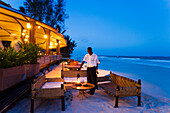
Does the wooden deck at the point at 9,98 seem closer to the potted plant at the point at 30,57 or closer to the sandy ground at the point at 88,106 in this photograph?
the sandy ground at the point at 88,106

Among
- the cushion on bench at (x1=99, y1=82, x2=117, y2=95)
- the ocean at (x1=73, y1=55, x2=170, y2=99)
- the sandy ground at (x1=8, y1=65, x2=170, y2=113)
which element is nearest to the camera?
the sandy ground at (x1=8, y1=65, x2=170, y2=113)

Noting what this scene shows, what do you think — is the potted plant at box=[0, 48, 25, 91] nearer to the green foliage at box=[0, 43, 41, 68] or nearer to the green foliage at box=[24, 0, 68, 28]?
the green foliage at box=[0, 43, 41, 68]

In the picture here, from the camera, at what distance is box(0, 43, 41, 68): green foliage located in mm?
3150

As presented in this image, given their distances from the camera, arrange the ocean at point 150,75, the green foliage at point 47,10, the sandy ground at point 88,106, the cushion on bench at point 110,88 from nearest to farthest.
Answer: the sandy ground at point 88,106 → the cushion on bench at point 110,88 → the ocean at point 150,75 → the green foliage at point 47,10

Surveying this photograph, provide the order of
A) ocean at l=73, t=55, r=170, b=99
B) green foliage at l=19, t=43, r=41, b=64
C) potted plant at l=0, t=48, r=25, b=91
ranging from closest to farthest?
potted plant at l=0, t=48, r=25, b=91 < green foliage at l=19, t=43, r=41, b=64 < ocean at l=73, t=55, r=170, b=99

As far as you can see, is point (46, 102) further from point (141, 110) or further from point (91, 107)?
point (141, 110)

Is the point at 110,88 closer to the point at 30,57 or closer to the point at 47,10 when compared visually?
the point at 30,57

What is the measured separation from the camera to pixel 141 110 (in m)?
3.82

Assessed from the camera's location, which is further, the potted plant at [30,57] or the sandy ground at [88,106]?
the potted plant at [30,57]

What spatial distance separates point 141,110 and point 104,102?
1146 mm

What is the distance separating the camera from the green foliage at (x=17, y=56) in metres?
3.15

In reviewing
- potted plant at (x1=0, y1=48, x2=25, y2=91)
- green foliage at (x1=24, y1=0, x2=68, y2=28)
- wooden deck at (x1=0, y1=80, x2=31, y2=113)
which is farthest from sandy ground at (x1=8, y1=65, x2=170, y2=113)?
green foliage at (x1=24, y1=0, x2=68, y2=28)

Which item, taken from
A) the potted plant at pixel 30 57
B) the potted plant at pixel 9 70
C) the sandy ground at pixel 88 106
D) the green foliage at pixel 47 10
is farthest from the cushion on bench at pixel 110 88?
the green foliage at pixel 47 10

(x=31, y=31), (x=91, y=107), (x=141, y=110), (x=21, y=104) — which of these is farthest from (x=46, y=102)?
(x=31, y=31)
